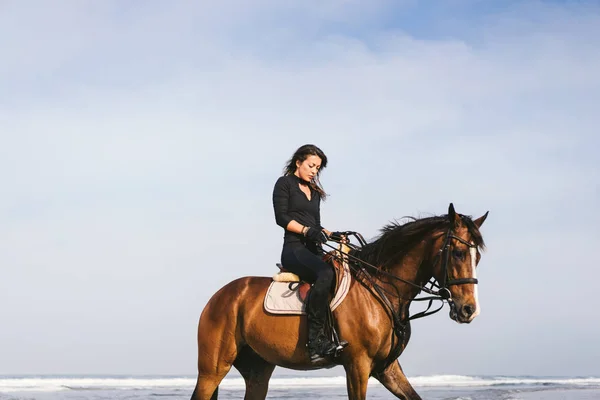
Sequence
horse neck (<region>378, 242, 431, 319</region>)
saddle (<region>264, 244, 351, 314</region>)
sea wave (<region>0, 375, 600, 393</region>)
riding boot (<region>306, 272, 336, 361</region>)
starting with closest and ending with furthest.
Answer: riding boot (<region>306, 272, 336, 361</region>)
horse neck (<region>378, 242, 431, 319</region>)
saddle (<region>264, 244, 351, 314</region>)
sea wave (<region>0, 375, 600, 393</region>)

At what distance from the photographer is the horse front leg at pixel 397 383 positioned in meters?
7.26

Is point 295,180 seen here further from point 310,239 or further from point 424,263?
point 424,263

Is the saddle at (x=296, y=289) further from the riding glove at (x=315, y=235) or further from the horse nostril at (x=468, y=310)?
the horse nostril at (x=468, y=310)

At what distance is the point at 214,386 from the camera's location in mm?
7957

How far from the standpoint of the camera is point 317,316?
719cm

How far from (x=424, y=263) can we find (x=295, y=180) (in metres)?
1.61

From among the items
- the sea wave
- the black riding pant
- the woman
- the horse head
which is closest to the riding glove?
the woman

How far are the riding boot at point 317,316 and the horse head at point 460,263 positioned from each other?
1138 mm

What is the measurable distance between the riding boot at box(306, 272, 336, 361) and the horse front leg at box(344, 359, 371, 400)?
30 cm

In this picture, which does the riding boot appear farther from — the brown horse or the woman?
the brown horse

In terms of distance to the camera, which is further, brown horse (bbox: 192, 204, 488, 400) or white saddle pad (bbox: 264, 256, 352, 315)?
white saddle pad (bbox: 264, 256, 352, 315)

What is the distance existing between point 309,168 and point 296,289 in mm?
1288

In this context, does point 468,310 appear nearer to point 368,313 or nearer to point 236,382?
point 368,313

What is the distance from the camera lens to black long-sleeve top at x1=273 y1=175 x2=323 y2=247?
7.57 metres
